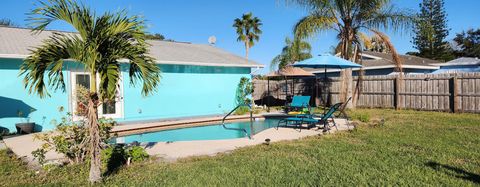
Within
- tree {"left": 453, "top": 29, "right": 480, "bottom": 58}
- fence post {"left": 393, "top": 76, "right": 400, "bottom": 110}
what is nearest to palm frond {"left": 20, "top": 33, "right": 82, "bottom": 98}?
fence post {"left": 393, "top": 76, "right": 400, "bottom": 110}

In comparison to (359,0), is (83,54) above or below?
below

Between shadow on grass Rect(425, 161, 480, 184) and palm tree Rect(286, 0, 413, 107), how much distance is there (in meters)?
10.8

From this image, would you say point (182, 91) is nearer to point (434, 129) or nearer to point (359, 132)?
point (359, 132)

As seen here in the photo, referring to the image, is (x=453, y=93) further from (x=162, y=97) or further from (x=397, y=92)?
(x=162, y=97)

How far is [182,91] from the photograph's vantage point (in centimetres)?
1522

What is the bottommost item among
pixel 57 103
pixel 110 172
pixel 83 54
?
pixel 110 172

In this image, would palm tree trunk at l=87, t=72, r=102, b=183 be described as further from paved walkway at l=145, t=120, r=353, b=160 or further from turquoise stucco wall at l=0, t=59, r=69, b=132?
turquoise stucco wall at l=0, t=59, r=69, b=132

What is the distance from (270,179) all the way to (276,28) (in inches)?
927

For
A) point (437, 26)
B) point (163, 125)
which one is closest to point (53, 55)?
point (163, 125)

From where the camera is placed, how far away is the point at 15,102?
11133 millimetres

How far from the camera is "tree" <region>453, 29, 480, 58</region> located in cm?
4370

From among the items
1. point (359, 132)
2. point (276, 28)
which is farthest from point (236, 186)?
point (276, 28)

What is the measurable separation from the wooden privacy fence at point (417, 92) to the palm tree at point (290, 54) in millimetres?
10146

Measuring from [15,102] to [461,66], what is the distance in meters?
29.6
